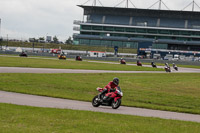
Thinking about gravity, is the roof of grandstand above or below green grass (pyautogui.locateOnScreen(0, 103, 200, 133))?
above

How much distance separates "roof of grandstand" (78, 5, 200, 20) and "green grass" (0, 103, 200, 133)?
410 feet

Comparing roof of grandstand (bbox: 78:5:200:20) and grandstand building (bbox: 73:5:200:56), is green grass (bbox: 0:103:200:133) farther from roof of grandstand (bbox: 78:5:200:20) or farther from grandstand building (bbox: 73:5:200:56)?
roof of grandstand (bbox: 78:5:200:20)

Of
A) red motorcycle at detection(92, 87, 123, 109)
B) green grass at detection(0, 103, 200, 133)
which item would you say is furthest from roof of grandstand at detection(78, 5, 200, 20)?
green grass at detection(0, 103, 200, 133)

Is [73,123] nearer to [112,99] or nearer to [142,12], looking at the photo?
[112,99]

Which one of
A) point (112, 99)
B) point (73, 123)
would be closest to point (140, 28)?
point (112, 99)

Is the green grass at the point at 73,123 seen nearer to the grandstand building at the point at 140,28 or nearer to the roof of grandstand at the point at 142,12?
the grandstand building at the point at 140,28

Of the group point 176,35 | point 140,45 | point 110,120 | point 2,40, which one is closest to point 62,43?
point 2,40

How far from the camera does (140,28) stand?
13700 centimetres

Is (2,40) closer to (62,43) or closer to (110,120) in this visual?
(62,43)

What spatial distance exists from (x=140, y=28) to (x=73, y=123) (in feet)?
420

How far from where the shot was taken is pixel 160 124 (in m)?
12.1

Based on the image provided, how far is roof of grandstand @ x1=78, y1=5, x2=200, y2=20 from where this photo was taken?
134375mm

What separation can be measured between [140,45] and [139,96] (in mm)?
83800

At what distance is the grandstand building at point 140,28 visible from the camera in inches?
5246
